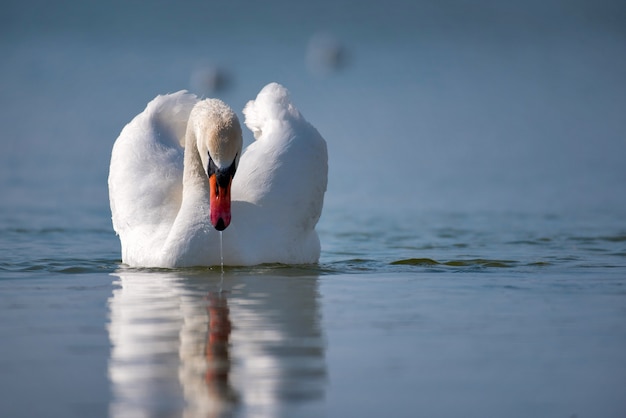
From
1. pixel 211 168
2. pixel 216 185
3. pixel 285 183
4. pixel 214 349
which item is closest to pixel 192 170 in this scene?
pixel 285 183

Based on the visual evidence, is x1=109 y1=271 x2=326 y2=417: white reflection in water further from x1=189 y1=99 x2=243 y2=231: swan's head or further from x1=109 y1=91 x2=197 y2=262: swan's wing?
x1=109 y1=91 x2=197 y2=262: swan's wing

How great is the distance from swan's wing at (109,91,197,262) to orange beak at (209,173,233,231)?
913 millimetres

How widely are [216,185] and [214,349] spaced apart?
3541mm

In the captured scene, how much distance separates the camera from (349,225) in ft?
49.2

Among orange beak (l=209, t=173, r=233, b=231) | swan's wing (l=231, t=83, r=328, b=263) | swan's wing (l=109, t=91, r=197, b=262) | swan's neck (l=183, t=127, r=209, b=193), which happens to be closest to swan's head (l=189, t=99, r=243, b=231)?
orange beak (l=209, t=173, r=233, b=231)

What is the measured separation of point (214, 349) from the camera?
5.29 metres

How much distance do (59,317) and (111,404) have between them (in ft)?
7.84

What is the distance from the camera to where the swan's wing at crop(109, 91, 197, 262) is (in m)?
9.89

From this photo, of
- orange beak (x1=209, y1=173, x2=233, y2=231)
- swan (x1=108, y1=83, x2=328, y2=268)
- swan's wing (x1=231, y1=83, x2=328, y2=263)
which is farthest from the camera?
swan's wing (x1=231, y1=83, x2=328, y2=263)

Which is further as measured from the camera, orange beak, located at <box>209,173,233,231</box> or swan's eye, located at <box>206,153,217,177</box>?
swan's eye, located at <box>206,153,217,177</box>

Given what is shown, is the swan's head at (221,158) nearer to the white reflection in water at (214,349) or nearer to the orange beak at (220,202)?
the orange beak at (220,202)

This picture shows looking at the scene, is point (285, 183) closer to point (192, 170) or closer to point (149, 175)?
point (192, 170)

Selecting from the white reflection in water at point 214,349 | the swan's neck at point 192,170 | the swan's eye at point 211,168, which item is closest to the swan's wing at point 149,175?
the swan's neck at point 192,170

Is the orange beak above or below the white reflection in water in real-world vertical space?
above
